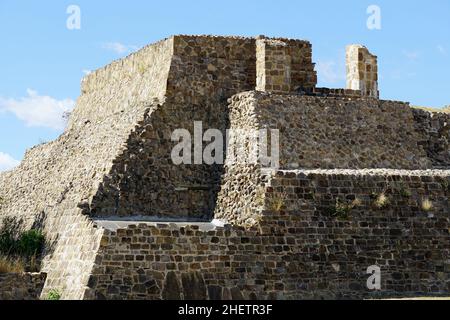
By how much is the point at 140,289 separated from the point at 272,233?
404 centimetres

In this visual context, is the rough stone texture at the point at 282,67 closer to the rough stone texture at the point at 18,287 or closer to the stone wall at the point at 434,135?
the stone wall at the point at 434,135

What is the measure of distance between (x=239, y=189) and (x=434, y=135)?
8.54 meters

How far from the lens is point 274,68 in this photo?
107 ft

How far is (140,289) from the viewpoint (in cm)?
2572

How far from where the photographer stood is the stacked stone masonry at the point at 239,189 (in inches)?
1045

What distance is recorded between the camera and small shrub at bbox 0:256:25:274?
94.7ft

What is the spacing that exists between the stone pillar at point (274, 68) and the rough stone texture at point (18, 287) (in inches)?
373

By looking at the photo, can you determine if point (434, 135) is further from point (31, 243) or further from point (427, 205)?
point (31, 243)

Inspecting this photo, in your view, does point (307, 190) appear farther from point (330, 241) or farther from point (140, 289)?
point (140, 289)

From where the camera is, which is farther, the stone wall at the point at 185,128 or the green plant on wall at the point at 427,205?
the stone wall at the point at 185,128

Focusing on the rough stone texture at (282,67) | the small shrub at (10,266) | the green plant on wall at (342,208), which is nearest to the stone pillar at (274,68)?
the rough stone texture at (282,67)

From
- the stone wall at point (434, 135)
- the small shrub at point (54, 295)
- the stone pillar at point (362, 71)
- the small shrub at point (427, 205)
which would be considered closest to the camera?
the small shrub at point (54, 295)

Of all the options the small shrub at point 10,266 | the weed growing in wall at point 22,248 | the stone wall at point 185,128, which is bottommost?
the small shrub at point 10,266

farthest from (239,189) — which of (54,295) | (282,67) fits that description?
(54,295)
